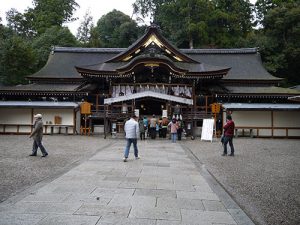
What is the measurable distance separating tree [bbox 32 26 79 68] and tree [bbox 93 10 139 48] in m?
10.00

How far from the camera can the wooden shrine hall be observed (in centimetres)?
2294

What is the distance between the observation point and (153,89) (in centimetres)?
2462

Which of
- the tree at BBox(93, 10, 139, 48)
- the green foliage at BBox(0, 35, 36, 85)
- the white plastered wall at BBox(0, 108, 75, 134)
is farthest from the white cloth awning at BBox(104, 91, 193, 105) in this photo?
the tree at BBox(93, 10, 139, 48)

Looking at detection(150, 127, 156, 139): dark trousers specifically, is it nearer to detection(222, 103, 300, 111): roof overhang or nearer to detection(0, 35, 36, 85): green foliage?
detection(222, 103, 300, 111): roof overhang

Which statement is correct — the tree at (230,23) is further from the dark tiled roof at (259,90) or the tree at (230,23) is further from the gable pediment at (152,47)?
the gable pediment at (152,47)

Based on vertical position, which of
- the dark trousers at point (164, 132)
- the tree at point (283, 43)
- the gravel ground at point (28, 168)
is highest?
the tree at point (283, 43)

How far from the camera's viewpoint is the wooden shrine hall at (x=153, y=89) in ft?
75.3

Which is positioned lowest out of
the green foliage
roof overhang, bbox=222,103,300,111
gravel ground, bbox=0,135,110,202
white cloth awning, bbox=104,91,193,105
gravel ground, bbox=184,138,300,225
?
gravel ground, bbox=184,138,300,225

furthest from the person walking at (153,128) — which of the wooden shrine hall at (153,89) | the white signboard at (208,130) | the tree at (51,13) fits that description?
the tree at (51,13)

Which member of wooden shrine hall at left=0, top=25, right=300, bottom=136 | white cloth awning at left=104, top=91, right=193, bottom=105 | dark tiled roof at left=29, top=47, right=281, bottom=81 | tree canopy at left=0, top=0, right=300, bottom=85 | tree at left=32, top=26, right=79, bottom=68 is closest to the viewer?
white cloth awning at left=104, top=91, right=193, bottom=105

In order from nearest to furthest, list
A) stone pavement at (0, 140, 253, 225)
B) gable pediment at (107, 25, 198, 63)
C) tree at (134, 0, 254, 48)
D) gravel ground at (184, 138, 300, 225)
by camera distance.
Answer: stone pavement at (0, 140, 253, 225)
gravel ground at (184, 138, 300, 225)
gable pediment at (107, 25, 198, 63)
tree at (134, 0, 254, 48)

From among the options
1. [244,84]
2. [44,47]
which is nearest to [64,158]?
[244,84]

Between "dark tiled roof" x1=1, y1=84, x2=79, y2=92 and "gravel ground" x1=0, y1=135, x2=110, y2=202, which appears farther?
"dark tiled roof" x1=1, y1=84, x2=79, y2=92

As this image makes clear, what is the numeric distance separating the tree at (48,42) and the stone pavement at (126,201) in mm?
34698
